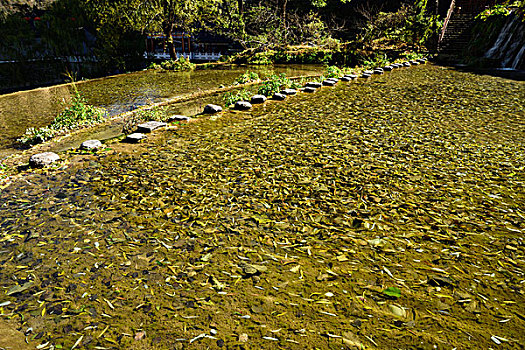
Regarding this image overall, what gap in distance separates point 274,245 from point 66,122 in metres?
7.03

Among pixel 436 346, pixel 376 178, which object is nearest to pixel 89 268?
pixel 436 346

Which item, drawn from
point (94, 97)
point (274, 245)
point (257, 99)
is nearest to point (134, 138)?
point (257, 99)

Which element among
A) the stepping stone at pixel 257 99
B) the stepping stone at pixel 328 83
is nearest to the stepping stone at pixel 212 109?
the stepping stone at pixel 257 99

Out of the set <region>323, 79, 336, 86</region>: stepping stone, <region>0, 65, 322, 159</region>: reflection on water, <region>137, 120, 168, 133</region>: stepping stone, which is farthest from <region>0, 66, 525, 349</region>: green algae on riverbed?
<region>323, 79, 336, 86</region>: stepping stone

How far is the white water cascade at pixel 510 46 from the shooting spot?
45.4 feet

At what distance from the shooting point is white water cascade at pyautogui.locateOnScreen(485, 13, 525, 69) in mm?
13828

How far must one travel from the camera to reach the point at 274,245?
116 inches

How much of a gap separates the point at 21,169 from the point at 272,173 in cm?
424

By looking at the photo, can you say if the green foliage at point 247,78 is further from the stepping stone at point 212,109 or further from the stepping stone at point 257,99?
the stepping stone at point 212,109

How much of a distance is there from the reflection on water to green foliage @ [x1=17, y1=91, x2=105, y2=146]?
18.0 inches

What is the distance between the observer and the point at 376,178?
4180 millimetres

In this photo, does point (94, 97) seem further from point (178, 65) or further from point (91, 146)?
point (178, 65)

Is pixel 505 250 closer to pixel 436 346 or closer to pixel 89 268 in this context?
pixel 436 346

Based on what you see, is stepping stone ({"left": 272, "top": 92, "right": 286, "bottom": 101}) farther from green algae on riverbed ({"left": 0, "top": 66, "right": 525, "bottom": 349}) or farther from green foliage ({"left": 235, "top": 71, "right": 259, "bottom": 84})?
green foliage ({"left": 235, "top": 71, "right": 259, "bottom": 84})
